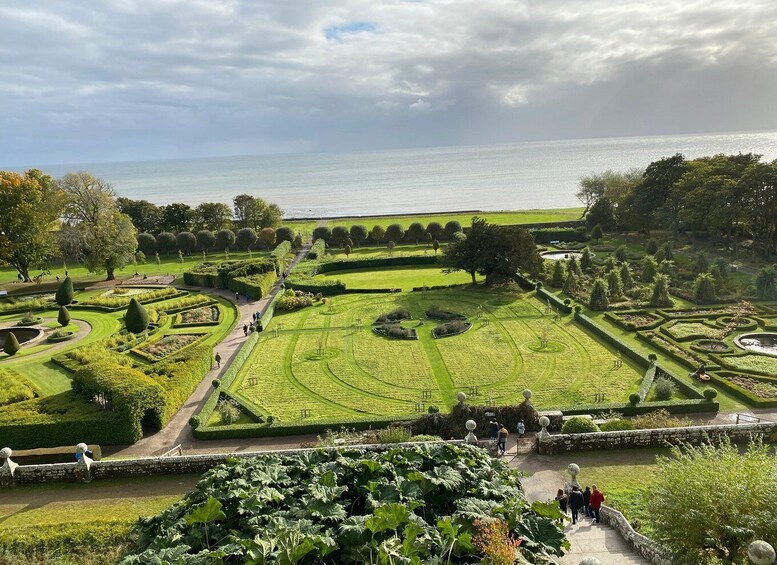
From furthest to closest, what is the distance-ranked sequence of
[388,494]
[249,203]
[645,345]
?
[249,203]
[645,345]
[388,494]

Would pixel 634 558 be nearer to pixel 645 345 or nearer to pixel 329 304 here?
pixel 645 345

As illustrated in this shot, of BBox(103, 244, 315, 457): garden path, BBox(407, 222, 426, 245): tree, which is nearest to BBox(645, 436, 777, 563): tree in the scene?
BBox(103, 244, 315, 457): garden path

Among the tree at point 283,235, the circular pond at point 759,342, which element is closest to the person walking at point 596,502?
the circular pond at point 759,342

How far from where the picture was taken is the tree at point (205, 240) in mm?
72312

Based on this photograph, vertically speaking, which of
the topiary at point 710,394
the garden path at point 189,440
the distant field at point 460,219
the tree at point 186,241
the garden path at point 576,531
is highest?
A: the distant field at point 460,219

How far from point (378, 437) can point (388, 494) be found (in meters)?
8.49

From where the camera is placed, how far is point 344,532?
439 inches

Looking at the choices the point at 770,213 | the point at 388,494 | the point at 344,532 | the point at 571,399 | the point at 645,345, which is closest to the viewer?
the point at 344,532

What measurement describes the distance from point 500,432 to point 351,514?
29.8 feet

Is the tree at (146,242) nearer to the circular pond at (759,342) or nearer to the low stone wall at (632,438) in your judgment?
the low stone wall at (632,438)

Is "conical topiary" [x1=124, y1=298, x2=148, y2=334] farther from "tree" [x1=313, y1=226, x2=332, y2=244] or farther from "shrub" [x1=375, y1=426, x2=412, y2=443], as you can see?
"tree" [x1=313, y1=226, x2=332, y2=244]

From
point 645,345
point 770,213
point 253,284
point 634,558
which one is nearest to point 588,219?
point 770,213

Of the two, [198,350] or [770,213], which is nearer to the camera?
[198,350]

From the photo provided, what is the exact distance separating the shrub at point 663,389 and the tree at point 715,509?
13.9m
